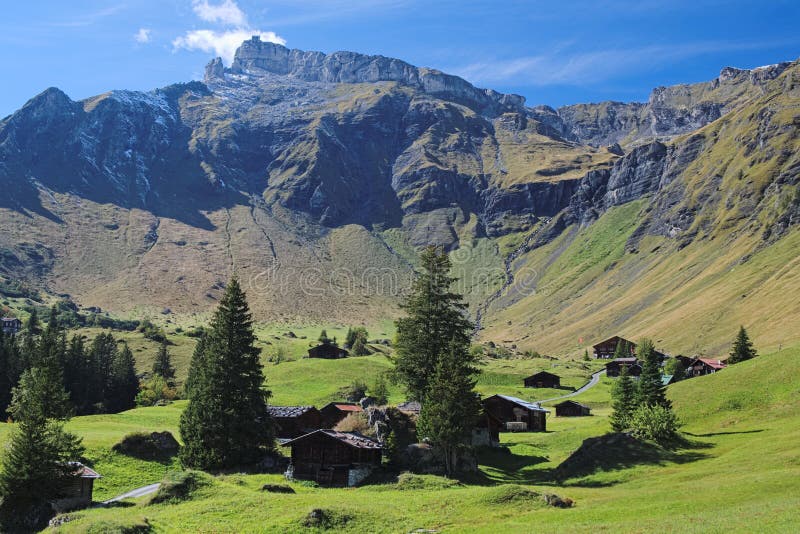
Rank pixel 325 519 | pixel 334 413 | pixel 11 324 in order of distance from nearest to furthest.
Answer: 1. pixel 325 519
2. pixel 334 413
3. pixel 11 324

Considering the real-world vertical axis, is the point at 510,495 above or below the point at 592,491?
above

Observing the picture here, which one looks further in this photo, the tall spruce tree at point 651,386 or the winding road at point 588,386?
the winding road at point 588,386

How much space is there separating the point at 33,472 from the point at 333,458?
76.3 ft

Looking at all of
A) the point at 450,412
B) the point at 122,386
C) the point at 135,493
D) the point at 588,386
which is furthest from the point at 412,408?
the point at 122,386

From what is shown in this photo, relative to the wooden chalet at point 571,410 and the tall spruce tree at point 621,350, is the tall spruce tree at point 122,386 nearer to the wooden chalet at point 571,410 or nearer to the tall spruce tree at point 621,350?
the wooden chalet at point 571,410

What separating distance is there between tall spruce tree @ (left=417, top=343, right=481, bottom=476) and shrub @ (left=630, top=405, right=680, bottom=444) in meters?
13.9

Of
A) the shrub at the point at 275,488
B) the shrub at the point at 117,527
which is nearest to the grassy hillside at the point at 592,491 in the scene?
the shrub at the point at 117,527

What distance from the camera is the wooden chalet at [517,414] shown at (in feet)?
276

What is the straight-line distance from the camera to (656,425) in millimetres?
53438

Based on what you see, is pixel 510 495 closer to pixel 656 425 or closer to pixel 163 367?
pixel 656 425

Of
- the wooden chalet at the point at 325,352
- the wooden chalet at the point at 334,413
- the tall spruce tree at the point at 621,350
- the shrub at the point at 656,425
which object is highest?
the tall spruce tree at the point at 621,350

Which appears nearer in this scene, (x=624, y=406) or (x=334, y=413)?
(x=624, y=406)

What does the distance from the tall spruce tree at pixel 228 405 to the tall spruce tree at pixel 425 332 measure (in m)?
14.0

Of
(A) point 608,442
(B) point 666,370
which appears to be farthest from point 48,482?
(B) point 666,370
